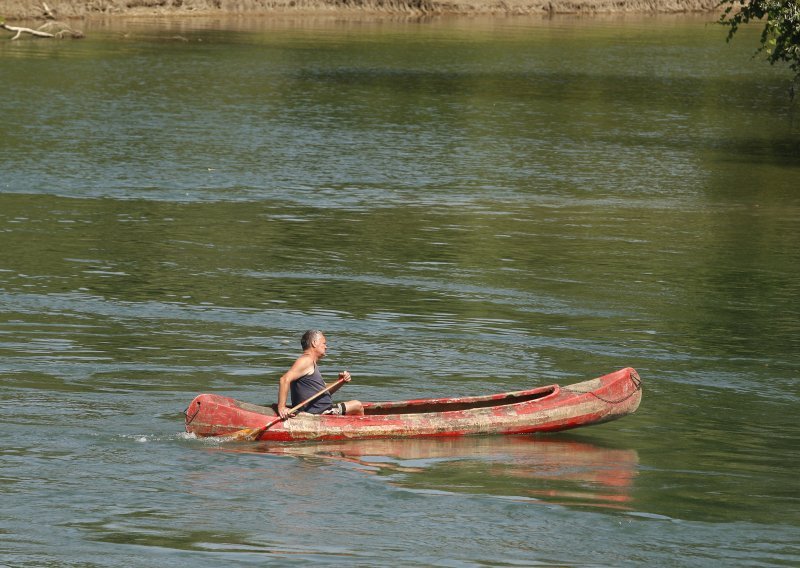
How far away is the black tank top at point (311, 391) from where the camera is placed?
53.6ft

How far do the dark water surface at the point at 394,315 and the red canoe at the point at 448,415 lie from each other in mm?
233

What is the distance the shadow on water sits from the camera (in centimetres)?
1453

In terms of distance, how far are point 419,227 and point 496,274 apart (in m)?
5.12

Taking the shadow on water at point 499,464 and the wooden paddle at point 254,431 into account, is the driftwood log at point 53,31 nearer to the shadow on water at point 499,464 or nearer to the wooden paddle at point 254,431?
the wooden paddle at point 254,431

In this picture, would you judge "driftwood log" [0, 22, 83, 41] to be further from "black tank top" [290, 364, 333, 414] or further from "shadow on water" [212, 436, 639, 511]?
"shadow on water" [212, 436, 639, 511]

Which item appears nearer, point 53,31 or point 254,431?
point 254,431

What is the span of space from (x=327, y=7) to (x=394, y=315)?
83881mm

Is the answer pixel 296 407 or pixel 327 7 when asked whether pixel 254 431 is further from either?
pixel 327 7

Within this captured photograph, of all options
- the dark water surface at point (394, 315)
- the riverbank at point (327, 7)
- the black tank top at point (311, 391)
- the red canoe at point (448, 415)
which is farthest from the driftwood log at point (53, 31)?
the red canoe at point (448, 415)

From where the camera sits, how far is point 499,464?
15586mm

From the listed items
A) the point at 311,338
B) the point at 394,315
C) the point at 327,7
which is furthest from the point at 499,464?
the point at 327,7

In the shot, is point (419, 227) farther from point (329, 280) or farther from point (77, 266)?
point (77, 266)

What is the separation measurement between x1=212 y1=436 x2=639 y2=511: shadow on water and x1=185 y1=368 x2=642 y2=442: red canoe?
0.16 m

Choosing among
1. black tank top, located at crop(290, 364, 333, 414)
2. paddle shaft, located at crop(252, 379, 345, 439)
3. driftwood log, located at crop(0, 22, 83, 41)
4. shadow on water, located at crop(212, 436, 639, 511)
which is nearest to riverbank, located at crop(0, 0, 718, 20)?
driftwood log, located at crop(0, 22, 83, 41)
